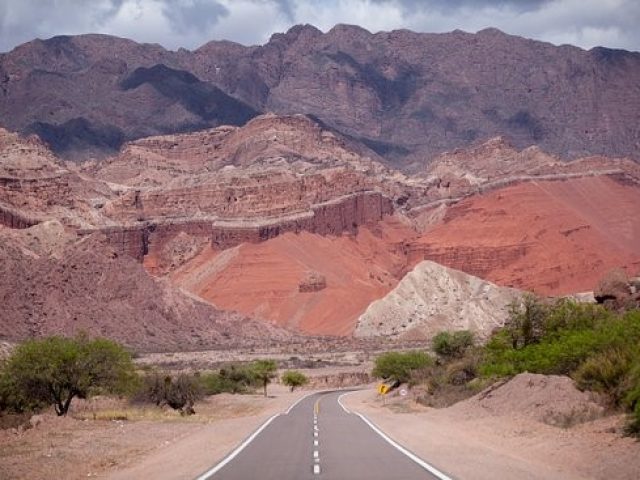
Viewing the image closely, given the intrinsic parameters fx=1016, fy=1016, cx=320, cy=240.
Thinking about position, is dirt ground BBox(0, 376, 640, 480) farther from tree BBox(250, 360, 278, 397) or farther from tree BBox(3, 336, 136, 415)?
tree BBox(250, 360, 278, 397)

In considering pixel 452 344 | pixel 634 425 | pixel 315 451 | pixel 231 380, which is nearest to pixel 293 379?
pixel 231 380

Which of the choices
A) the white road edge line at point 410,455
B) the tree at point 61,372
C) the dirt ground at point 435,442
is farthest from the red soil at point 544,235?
the white road edge line at point 410,455

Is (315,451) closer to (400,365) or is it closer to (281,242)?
(400,365)

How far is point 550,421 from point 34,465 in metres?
14.0

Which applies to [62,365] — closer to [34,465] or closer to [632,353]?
[34,465]

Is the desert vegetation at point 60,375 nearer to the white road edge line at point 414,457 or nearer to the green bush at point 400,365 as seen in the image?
the white road edge line at point 414,457

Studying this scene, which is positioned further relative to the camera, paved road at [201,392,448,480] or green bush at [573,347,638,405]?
green bush at [573,347,638,405]

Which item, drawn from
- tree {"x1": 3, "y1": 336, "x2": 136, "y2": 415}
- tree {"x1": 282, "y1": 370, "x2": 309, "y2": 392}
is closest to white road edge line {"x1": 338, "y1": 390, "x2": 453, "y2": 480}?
tree {"x1": 3, "y1": 336, "x2": 136, "y2": 415}

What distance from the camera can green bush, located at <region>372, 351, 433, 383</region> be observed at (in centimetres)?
6975

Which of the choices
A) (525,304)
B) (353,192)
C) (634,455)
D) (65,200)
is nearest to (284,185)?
(353,192)

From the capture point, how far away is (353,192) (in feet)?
600

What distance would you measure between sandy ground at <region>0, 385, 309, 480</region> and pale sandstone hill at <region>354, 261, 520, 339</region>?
77.9m

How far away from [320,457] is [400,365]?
156ft

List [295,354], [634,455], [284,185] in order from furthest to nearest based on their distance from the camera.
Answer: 1. [284,185]
2. [295,354]
3. [634,455]
